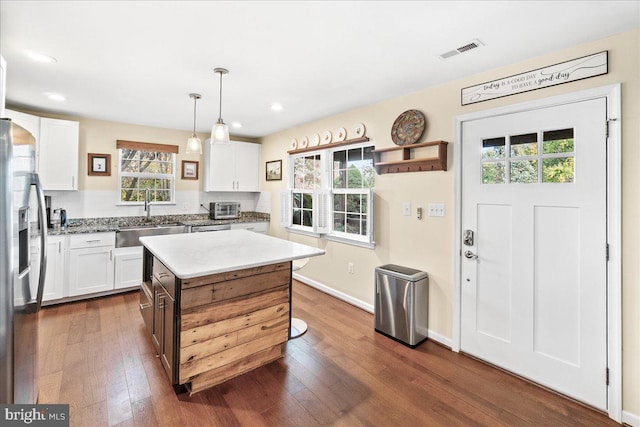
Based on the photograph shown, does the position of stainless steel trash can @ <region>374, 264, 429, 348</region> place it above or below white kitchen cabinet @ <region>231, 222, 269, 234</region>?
below

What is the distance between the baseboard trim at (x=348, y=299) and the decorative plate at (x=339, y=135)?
1.91m

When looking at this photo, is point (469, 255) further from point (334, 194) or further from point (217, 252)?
point (217, 252)

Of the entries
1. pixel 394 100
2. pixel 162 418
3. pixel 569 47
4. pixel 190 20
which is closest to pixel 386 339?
pixel 162 418

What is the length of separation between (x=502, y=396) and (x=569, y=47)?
2.39m

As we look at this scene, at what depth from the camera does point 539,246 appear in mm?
2246

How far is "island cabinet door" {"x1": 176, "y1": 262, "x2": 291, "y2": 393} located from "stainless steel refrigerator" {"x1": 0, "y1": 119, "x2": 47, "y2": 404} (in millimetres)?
732

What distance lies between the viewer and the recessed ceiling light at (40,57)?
7.40ft

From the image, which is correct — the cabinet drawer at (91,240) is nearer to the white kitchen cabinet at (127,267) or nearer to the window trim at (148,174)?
the white kitchen cabinet at (127,267)

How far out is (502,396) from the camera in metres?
2.10

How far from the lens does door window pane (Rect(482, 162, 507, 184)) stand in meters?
2.42

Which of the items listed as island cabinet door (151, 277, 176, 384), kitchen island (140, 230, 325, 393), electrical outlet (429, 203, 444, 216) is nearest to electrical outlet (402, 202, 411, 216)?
electrical outlet (429, 203, 444, 216)

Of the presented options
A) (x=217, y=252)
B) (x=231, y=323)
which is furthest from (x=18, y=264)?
(x=231, y=323)

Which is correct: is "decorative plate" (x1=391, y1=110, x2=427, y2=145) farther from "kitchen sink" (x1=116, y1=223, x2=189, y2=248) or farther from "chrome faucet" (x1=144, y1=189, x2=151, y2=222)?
"chrome faucet" (x1=144, y1=189, x2=151, y2=222)

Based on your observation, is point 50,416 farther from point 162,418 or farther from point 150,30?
point 150,30
